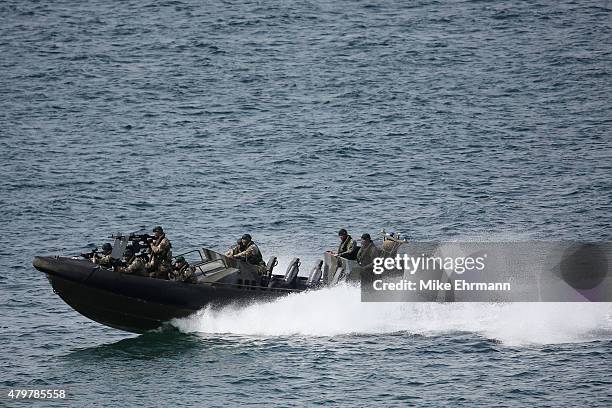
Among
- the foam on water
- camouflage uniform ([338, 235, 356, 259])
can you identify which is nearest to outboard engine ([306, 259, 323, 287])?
the foam on water

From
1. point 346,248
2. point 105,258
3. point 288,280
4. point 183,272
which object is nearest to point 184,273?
point 183,272

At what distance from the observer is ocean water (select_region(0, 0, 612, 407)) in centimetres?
4112

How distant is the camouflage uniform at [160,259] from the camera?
4297 centimetres

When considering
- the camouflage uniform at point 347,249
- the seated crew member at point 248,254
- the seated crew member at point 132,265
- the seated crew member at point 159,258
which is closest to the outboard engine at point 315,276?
the camouflage uniform at point 347,249

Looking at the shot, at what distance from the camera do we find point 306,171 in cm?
7275

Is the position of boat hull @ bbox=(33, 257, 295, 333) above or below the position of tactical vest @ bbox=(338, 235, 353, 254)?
below

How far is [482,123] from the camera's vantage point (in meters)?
80.5

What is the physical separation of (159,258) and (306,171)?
30.3m

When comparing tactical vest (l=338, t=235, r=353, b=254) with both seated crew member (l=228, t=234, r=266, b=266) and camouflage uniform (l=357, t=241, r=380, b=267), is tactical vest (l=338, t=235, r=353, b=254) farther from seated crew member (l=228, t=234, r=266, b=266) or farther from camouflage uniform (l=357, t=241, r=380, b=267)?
seated crew member (l=228, t=234, r=266, b=266)

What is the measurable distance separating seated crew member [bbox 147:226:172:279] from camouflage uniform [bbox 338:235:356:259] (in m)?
6.00

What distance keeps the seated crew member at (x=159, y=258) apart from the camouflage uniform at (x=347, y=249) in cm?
600

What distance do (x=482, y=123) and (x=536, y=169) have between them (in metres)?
10.5


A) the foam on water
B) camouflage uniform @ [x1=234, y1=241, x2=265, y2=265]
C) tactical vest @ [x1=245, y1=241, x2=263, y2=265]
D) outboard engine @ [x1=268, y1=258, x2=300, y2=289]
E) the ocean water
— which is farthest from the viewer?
outboard engine @ [x1=268, y1=258, x2=300, y2=289]

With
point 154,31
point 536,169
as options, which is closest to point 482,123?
point 536,169
